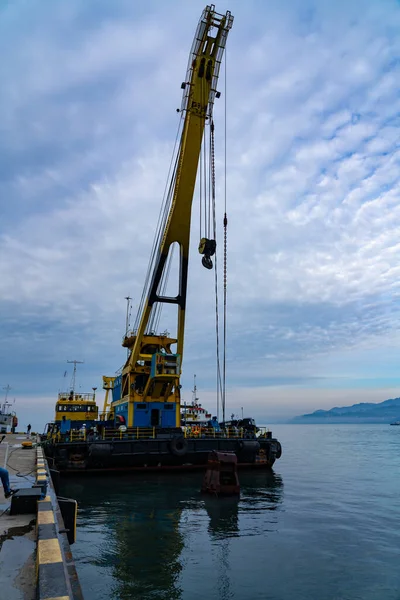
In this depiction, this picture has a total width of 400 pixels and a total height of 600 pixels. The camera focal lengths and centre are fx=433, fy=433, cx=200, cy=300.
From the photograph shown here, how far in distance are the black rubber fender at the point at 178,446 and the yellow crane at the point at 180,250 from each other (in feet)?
13.5

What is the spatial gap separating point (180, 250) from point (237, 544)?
21021 mm

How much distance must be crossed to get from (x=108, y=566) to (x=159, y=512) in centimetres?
597

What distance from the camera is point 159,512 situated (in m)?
15.7

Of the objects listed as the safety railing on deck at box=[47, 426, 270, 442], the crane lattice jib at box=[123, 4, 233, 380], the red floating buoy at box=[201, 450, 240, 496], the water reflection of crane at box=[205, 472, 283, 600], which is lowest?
the water reflection of crane at box=[205, 472, 283, 600]

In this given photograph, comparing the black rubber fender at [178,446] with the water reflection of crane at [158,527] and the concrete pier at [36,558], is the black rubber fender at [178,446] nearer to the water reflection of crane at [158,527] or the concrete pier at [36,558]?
the water reflection of crane at [158,527]

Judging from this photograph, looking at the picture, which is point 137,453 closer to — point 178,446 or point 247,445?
point 178,446

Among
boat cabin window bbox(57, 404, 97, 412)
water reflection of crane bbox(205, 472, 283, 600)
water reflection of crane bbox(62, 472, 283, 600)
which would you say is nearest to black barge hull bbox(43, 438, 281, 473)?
water reflection of crane bbox(62, 472, 283, 600)

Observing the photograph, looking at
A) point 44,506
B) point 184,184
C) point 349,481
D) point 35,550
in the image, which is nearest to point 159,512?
point 44,506

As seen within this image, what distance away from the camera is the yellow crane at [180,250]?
27547 millimetres

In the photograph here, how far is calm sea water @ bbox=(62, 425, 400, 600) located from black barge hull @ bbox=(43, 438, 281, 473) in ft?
9.52

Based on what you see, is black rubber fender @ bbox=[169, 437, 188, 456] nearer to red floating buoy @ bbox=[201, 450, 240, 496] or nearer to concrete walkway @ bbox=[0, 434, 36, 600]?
red floating buoy @ bbox=[201, 450, 240, 496]

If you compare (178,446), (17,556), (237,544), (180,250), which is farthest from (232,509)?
(180,250)

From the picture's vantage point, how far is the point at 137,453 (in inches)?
974

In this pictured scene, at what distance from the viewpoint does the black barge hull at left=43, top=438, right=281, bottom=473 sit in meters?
24.5
